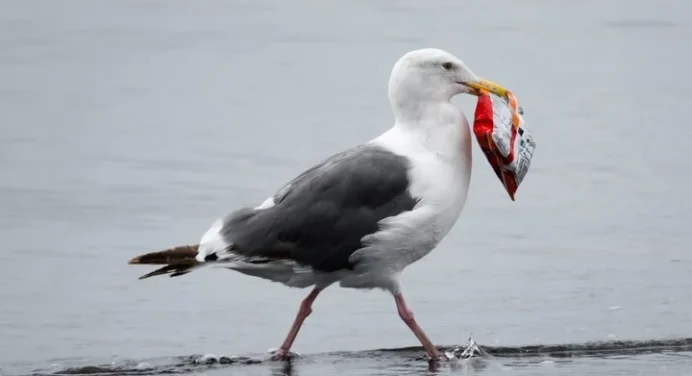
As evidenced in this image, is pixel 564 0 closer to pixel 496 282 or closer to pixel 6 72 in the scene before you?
pixel 6 72

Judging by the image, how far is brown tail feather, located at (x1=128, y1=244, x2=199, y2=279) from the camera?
766 centimetres

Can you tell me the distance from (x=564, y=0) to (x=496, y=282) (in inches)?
380

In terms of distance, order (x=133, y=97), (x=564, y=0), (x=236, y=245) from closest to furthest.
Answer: (x=236, y=245), (x=133, y=97), (x=564, y=0)

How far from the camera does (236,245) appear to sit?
769cm

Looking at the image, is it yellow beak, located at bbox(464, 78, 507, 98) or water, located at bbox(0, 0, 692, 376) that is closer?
yellow beak, located at bbox(464, 78, 507, 98)

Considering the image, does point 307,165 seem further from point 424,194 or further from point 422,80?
point 424,194

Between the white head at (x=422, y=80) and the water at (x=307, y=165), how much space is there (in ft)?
3.98

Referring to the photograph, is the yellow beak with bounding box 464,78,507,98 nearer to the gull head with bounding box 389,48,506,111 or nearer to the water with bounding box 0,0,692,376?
the gull head with bounding box 389,48,506,111

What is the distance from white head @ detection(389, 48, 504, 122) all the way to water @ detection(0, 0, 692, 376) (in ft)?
3.98

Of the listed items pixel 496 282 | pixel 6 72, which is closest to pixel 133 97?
pixel 6 72

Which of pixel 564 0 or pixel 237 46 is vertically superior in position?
pixel 564 0

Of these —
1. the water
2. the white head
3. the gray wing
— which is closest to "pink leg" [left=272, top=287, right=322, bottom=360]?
the water

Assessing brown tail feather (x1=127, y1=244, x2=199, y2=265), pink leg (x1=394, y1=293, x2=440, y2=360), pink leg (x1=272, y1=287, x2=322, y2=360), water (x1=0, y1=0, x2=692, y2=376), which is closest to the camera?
brown tail feather (x1=127, y1=244, x2=199, y2=265)

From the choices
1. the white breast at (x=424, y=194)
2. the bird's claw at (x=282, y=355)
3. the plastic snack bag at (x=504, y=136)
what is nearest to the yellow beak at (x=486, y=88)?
the plastic snack bag at (x=504, y=136)
